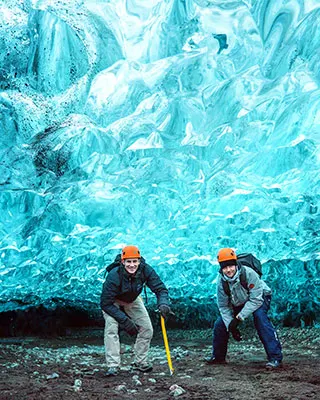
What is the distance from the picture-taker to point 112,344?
6.95m

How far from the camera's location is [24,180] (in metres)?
17.9

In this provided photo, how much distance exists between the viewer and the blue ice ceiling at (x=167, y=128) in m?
15.9

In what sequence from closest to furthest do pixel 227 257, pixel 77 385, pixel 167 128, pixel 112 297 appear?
pixel 77 385 → pixel 227 257 → pixel 112 297 → pixel 167 128

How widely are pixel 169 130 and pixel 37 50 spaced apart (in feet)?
14.3

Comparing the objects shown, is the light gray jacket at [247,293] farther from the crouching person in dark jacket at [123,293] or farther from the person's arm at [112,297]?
the person's arm at [112,297]

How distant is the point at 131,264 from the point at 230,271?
118 cm

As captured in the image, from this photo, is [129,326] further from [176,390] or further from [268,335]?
[268,335]

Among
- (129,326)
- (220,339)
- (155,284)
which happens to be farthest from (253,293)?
(129,326)

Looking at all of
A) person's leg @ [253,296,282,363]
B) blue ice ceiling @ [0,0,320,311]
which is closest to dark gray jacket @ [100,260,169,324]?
person's leg @ [253,296,282,363]

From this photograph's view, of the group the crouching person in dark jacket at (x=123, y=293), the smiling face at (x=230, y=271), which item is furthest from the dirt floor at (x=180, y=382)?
the smiling face at (x=230, y=271)

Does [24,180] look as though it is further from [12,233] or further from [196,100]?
[196,100]

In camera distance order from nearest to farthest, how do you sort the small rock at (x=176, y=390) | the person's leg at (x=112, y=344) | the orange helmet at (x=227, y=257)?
the small rock at (x=176, y=390) < the orange helmet at (x=227, y=257) < the person's leg at (x=112, y=344)

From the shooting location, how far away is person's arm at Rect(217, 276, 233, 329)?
7.17m

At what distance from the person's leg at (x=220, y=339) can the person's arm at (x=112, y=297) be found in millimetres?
1372
